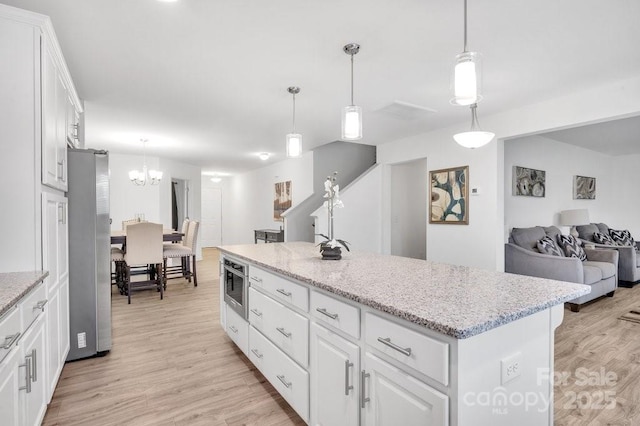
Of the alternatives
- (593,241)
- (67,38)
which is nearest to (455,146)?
(593,241)

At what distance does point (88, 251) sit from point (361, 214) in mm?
4116

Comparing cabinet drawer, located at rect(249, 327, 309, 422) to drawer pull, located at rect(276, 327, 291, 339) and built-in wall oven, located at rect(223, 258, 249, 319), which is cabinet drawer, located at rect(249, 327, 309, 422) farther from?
built-in wall oven, located at rect(223, 258, 249, 319)

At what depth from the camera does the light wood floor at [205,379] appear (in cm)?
196

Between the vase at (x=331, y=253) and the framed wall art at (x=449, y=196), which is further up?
the framed wall art at (x=449, y=196)

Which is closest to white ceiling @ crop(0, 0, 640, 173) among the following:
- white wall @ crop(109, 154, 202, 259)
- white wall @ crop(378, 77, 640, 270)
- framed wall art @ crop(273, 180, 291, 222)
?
white wall @ crop(378, 77, 640, 270)

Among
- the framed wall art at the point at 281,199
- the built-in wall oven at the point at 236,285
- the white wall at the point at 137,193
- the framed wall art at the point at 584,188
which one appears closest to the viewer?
the built-in wall oven at the point at 236,285

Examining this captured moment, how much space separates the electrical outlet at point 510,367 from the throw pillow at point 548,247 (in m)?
3.91

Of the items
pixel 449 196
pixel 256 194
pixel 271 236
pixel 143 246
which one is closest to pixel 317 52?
pixel 449 196

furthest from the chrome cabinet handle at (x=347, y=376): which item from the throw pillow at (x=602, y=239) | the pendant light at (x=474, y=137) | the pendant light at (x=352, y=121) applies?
the throw pillow at (x=602, y=239)

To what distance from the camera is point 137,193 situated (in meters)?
6.88

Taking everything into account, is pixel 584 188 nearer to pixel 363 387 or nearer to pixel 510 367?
pixel 510 367

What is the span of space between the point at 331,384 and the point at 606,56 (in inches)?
124

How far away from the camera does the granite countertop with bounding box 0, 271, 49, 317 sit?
1.26 metres

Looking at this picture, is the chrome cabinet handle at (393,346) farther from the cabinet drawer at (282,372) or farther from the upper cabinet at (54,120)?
the upper cabinet at (54,120)
